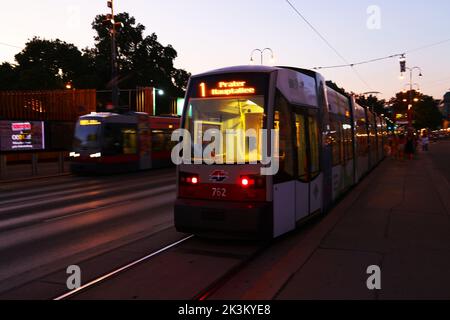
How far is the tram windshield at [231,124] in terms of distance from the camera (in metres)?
6.96

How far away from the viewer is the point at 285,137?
727cm

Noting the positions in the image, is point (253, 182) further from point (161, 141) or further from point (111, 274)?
point (161, 141)

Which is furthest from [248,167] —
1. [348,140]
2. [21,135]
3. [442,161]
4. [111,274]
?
[442,161]

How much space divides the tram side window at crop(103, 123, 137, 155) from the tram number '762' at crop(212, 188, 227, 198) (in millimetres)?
14873

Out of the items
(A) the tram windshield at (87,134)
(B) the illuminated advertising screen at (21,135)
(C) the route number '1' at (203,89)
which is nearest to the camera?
(C) the route number '1' at (203,89)

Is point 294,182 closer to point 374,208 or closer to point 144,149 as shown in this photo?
point 374,208

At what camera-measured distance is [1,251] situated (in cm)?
723

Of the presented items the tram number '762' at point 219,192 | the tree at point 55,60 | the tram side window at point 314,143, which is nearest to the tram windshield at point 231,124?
the tram number '762' at point 219,192

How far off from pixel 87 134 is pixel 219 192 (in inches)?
610

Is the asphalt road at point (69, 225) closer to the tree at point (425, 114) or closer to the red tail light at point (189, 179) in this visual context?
the red tail light at point (189, 179)

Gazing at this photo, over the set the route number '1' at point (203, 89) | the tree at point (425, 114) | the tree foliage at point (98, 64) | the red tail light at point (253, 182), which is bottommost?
the red tail light at point (253, 182)

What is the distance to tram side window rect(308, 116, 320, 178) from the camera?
8562mm

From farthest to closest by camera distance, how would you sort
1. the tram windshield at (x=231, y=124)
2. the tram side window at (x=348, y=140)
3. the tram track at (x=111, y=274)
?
the tram side window at (x=348, y=140)
the tram windshield at (x=231, y=124)
the tram track at (x=111, y=274)

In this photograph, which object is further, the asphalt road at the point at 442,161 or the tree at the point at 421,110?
the tree at the point at 421,110
